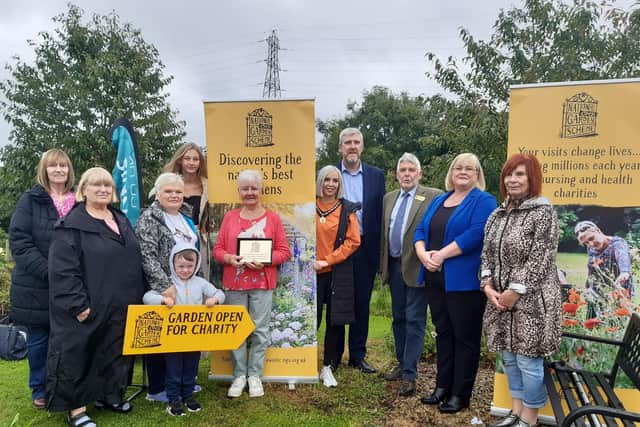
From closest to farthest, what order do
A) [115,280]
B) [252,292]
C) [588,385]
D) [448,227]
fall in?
[588,385]
[115,280]
[448,227]
[252,292]

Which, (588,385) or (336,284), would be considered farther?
(336,284)

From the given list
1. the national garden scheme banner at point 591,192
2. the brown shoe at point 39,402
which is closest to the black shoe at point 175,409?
the brown shoe at point 39,402

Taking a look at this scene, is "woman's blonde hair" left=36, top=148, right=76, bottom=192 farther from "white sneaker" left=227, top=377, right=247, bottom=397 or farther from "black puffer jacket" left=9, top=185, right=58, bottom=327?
"white sneaker" left=227, top=377, right=247, bottom=397

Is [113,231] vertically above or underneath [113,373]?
above

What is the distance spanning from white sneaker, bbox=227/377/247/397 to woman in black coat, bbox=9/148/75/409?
56.8 inches

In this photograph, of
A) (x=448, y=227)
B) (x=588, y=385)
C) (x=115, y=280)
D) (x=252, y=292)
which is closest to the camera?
(x=588, y=385)

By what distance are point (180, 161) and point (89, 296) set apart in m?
1.63

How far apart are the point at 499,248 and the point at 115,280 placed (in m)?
2.77

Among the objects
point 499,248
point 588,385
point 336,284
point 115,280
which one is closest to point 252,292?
point 336,284

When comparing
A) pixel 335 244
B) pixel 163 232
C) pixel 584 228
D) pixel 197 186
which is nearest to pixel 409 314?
pixel 335 244

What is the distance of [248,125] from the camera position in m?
4.27

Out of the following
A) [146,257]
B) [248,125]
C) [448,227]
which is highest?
[248,125]

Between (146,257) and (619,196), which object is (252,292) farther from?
(619,196)

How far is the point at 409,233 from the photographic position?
416 centimetres
